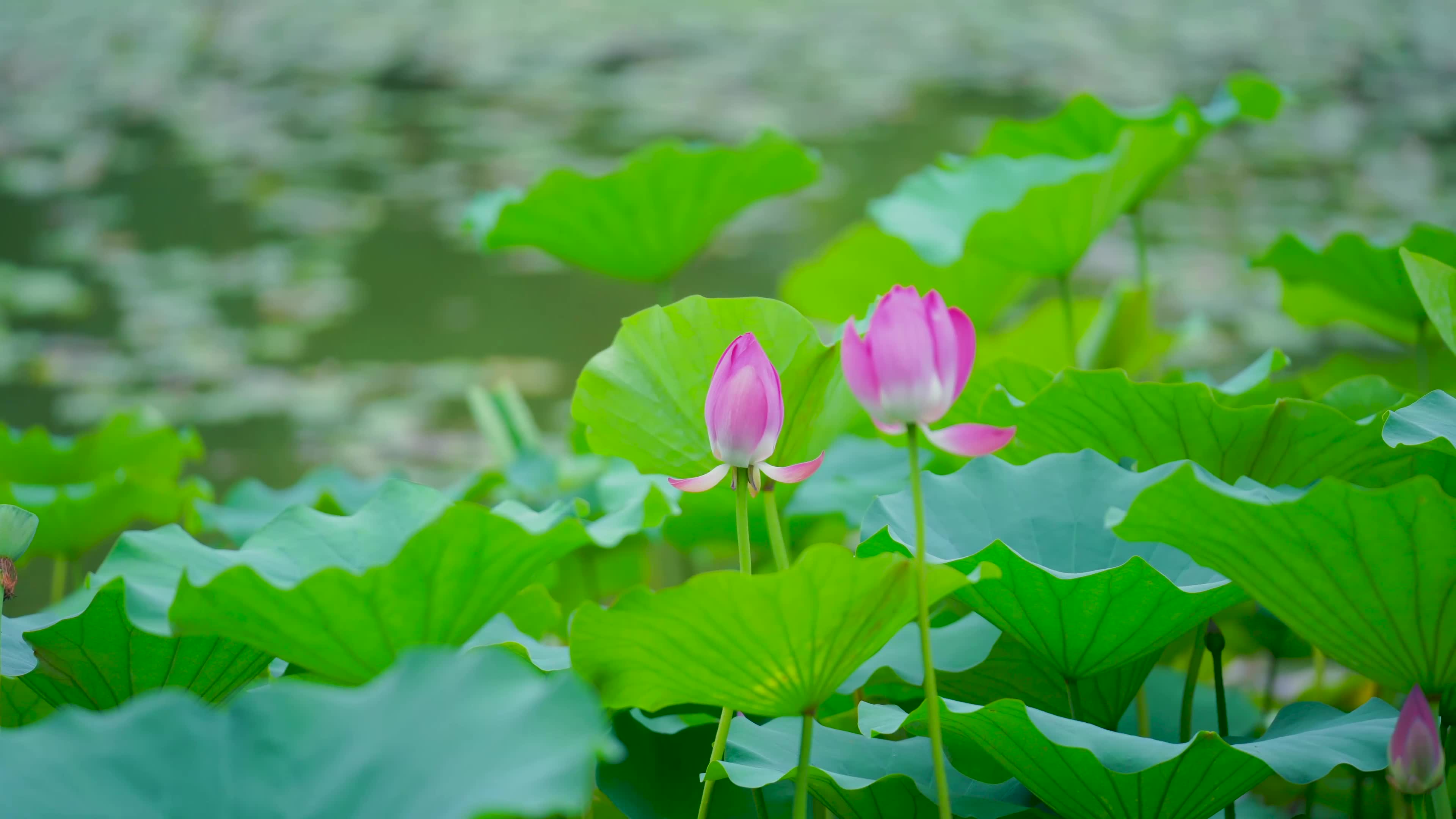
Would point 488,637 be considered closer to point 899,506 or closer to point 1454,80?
point 899,506

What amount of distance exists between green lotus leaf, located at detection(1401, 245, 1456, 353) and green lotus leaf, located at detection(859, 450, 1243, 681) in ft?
0.71

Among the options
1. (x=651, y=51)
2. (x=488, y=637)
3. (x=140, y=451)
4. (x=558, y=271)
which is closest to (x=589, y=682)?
(x=488, y=637)

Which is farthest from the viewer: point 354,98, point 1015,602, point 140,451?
point 354,98

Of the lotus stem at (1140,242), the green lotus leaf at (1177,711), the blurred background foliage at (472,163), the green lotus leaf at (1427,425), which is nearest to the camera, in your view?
the green lotus leaf at (1427,425)

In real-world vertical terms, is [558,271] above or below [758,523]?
below

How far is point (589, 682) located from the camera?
554mm

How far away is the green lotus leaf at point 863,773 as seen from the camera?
575mm

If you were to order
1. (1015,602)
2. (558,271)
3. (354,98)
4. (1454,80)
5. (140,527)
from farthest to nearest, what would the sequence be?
(354,98), (1454,80), (558,271), (140,527), (1015,602)

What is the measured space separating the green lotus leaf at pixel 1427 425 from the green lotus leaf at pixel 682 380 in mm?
298

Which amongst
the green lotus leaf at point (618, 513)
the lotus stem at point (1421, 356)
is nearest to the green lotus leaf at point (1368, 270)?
the lotus stem at point (1421, 356)

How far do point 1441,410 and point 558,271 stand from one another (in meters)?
3.41

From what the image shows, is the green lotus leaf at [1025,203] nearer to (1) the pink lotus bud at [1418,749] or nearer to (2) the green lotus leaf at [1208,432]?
(2) the green lotus leaf at [1208,432]

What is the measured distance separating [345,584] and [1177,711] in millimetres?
645

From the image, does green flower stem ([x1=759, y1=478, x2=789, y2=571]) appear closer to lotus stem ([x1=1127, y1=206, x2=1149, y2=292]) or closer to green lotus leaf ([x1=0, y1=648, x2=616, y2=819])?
green lotus leaf ([x1=0, y1=648, x2=616, y2=819])
